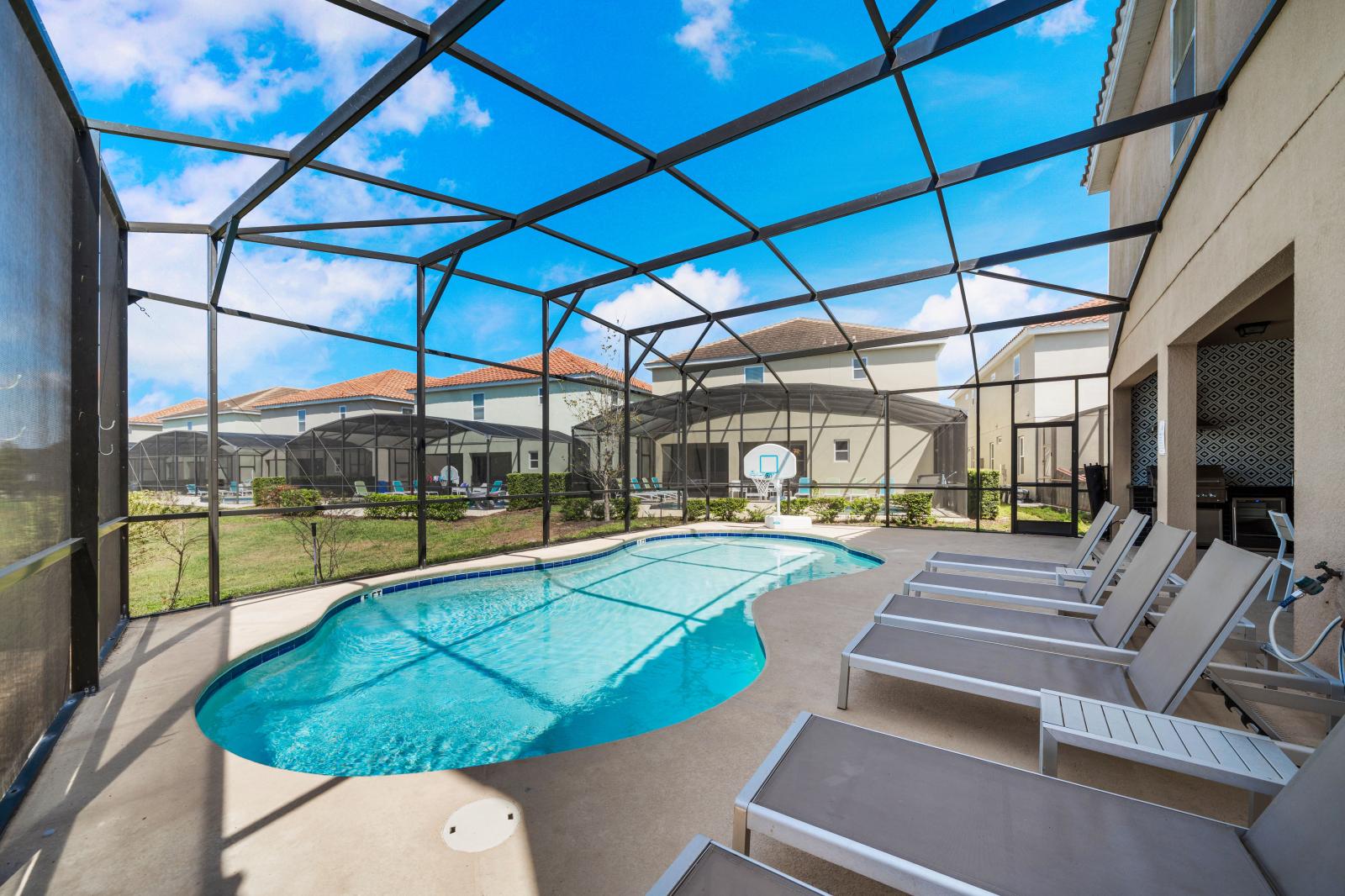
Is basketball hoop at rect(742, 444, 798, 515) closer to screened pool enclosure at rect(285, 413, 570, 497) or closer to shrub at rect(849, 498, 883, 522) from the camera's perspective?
shrub at rect(849, 498, 883, 522)

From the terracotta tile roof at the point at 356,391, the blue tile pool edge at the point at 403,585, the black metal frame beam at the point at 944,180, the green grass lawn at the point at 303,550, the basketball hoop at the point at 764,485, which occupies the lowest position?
the green grass lawn at the point at 303,550

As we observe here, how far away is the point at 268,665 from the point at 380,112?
4489 mm

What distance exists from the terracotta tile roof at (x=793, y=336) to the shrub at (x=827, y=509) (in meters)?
7.42

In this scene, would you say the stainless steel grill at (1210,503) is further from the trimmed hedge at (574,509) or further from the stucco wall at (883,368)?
the trimmed hedge at (574,509)

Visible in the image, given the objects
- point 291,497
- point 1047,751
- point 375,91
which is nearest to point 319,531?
point 291,497

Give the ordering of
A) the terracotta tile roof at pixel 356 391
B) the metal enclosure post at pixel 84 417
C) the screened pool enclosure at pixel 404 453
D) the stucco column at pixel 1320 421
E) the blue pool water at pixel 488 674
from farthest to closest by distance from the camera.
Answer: the terracotta tile roof at pixel 356 391, the screened pool enclosure at pixel 404 453, the blue pool water at pixel 488 674, the metal enclosure post at pixel 84 417, the stucco column at pixel 1320 421

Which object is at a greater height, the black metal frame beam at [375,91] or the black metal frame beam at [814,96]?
the black metal frame beam at [814,96]

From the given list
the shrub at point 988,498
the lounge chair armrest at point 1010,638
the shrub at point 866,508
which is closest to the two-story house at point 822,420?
the shrub at point 866,508

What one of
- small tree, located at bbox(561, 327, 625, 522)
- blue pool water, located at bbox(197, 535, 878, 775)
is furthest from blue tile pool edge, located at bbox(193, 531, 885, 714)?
small tree, located at bbox(561, 327, 625, 522)

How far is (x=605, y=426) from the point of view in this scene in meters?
14.1

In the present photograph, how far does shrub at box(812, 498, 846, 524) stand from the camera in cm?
1314

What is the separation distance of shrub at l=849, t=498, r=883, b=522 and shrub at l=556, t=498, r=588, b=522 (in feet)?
20.4

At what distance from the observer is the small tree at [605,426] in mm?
13945

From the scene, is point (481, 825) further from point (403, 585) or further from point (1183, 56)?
point (1183, 56)
